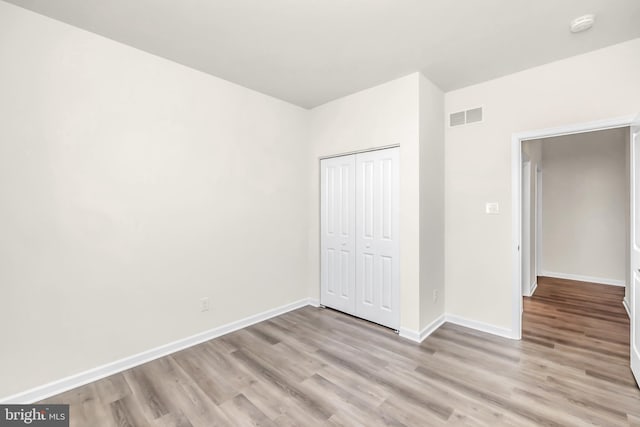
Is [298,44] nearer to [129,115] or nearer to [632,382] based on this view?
[129,115]

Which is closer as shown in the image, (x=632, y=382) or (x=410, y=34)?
(x=632, y=382)

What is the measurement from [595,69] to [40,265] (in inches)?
188

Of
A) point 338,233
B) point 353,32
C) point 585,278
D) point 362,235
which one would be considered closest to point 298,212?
point 338,233

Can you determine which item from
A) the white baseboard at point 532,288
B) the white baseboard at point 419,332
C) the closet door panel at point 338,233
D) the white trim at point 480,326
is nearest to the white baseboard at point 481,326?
the white trim at point 480,326

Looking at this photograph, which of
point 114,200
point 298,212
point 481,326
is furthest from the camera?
point 298,212

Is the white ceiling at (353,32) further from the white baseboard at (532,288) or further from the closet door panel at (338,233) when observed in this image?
the white baseboard at (532,288)

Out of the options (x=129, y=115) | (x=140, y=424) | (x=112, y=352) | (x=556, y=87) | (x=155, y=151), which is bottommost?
(x=140, y=424)

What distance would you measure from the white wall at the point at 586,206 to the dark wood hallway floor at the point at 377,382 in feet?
8.69

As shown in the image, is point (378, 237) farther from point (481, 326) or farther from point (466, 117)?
point (466, 117)

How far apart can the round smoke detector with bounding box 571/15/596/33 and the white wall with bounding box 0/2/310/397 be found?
2.91 meters

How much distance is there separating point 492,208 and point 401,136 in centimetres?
125

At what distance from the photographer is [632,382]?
85.6 inches

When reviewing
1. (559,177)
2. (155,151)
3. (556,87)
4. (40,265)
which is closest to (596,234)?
(559,177)

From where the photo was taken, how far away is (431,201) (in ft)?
10.4
